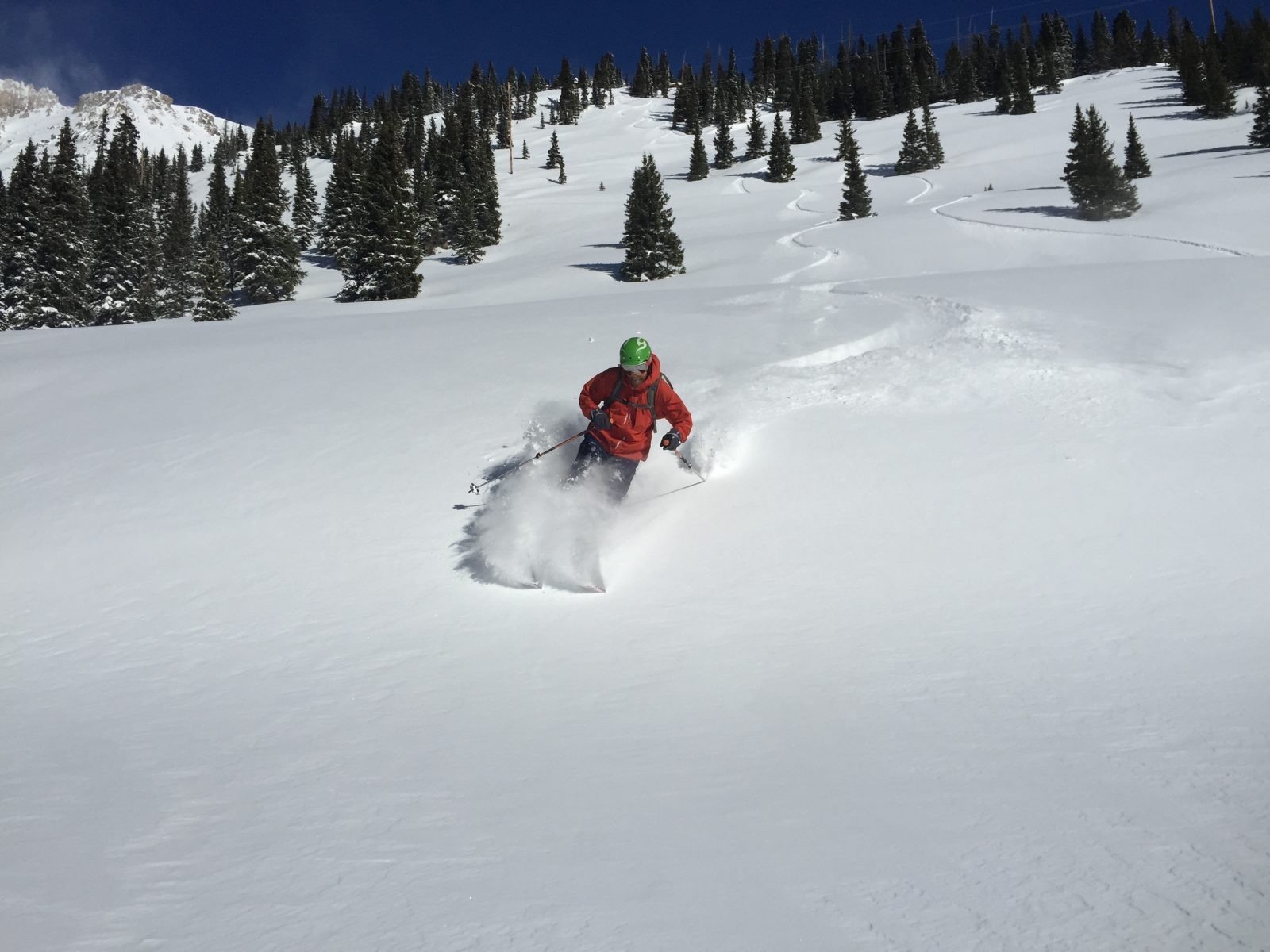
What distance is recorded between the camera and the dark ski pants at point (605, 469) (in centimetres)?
691

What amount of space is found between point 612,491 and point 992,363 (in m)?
4.51

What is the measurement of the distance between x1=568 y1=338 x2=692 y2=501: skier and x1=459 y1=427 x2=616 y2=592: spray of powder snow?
21 cm

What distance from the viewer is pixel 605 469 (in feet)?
22.8

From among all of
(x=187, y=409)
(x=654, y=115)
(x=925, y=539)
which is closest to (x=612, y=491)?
(x=925, y=539)

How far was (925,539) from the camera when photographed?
5547 millimetres

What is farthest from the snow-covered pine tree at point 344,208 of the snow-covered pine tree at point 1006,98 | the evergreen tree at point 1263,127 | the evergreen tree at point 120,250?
the snow-covered pine tree at point 1006,98

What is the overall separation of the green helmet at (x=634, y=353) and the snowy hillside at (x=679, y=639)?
3.66 ft

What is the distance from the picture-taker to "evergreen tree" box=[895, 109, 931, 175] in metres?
53.4

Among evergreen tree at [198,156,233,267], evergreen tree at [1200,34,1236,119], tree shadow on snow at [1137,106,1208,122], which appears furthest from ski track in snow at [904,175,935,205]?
evergreen tree at [198,156,233,267]

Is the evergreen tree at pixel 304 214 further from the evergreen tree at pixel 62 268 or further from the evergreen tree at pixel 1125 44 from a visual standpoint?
the evergreen tree at pixel 1125 44

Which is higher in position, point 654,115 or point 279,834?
point 654,115

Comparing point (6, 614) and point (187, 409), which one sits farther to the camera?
point (187, 409)

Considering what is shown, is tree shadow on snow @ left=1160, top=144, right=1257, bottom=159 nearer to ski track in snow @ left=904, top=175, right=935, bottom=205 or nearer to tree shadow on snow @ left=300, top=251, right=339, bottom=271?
ski track in snow @ left=904, top=175, right=935, bottom=205

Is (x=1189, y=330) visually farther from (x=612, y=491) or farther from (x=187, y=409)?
(x=187, y=409)
